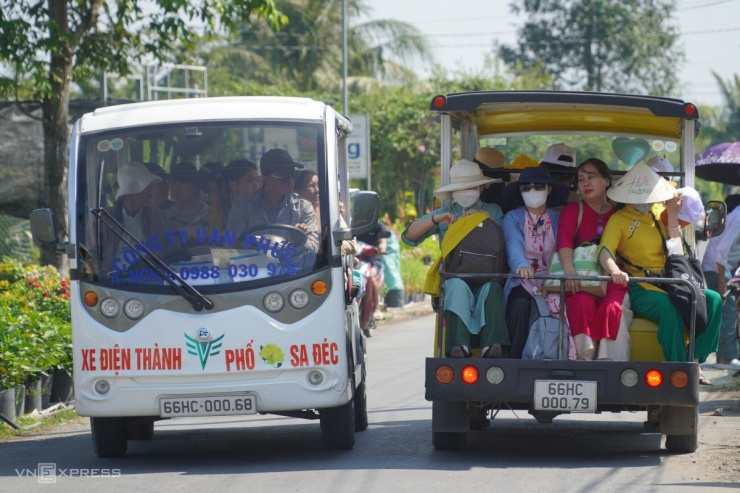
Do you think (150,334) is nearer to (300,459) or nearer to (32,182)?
(300,459)

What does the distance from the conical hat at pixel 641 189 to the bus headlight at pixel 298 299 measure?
2157mm

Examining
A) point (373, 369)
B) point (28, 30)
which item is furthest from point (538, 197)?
point (28, 30)

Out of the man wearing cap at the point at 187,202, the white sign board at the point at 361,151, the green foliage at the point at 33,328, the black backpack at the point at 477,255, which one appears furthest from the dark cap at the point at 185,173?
the white sign board at the point at 361,151

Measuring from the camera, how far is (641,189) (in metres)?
8.71

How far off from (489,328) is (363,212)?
1.12m

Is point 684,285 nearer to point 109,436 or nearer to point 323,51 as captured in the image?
point 109,436

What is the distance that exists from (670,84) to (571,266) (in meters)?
48.5

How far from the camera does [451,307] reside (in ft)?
27.5

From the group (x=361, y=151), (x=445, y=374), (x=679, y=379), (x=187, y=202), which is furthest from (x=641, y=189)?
(x=361, y=151)

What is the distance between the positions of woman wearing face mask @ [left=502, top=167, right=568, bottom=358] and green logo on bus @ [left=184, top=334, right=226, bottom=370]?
1878 mm

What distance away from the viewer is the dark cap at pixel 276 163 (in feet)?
28.6

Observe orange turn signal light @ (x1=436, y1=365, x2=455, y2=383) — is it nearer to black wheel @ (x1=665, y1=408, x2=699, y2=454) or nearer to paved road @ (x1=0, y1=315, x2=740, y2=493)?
paved road @ (x1=0, y1=315, x2=740, y2=493)

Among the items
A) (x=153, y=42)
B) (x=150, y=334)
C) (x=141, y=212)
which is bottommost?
(x=150, y=334)

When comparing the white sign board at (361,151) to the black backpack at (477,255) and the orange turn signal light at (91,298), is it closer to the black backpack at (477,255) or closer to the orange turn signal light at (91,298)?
the black backpack at (477,255)
